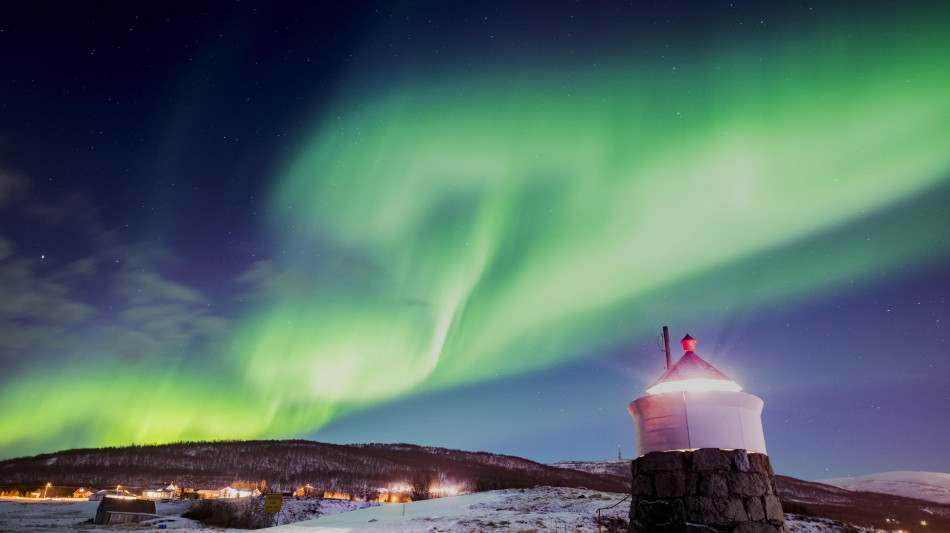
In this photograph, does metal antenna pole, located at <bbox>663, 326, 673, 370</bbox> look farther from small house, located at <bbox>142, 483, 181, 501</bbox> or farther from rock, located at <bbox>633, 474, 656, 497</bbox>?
small house, located at <bbox>142, 483, 181, 501</bbox>

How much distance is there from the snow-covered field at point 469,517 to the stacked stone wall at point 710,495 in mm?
9763

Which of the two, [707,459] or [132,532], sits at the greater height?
[707,459]

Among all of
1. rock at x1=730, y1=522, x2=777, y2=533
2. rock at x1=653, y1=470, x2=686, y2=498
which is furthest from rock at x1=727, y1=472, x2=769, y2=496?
rock at x1=653, y1=470, x2=686, y2=498

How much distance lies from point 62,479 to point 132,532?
140 meters

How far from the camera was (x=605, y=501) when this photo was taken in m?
37.7

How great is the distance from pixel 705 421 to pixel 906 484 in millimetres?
210671

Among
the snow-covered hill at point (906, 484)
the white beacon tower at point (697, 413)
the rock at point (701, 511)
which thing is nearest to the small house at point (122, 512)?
the white beacon tower at point (697, 413)

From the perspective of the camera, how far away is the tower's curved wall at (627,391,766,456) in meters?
8.12

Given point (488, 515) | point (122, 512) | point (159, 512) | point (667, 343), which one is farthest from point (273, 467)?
point (667, 343)

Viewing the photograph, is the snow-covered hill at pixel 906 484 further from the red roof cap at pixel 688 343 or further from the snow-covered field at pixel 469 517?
the red roof cap at pixel 688 343

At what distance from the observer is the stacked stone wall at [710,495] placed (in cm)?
765

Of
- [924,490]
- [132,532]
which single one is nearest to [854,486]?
[924,490]

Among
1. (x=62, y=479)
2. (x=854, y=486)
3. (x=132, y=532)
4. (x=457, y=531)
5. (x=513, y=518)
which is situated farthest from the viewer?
(x=854, y=486)

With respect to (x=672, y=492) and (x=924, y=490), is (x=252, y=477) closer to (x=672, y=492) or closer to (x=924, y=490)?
(x=672, y=492)
